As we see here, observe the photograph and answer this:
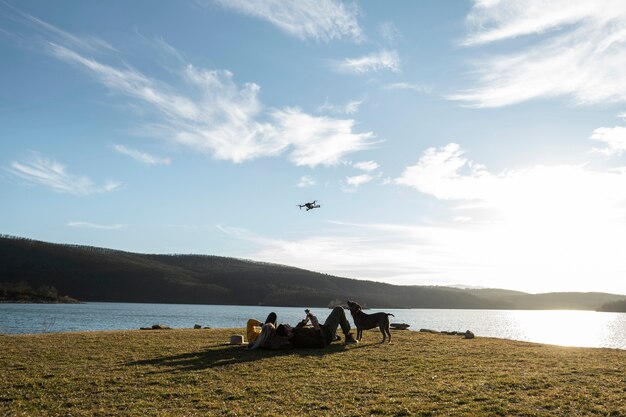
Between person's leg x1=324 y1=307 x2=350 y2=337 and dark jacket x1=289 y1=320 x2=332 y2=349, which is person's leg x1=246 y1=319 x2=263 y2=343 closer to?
dark jacket x1=289 y1=320 x2=332 y2=349

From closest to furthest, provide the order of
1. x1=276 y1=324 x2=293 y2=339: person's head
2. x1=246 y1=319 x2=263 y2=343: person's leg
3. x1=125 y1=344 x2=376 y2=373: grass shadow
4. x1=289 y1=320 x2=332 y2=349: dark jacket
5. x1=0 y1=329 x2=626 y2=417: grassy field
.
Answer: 1. x1=0 y1=329 x2=626 y2=417: grassy field
2. x1=125 y1=344 x2=376 y2=373: grass shadow
3. x1=276 y1=324 x2=293 y2=339: person's head
4. x1=289 y1=320 x2=332 y2=349: dark jacket
5. x1=246 y1=319 x2=263 y2=343: person's leg

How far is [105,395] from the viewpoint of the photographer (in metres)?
16.2

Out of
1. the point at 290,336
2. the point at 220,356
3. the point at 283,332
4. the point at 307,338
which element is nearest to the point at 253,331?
the point at 283,332

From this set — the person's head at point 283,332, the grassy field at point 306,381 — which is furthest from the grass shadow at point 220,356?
the person's head at point 283,332

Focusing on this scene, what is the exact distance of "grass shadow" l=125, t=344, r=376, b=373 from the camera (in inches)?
867

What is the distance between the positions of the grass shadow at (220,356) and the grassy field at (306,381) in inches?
2.1

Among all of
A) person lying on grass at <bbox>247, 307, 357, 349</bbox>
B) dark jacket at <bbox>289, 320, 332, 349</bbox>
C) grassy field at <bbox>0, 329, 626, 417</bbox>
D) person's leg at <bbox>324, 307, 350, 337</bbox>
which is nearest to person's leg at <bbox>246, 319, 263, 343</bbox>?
person lying on grass at <bbox>247, 307, 357, 349</bbox>

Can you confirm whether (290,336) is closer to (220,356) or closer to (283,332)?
(283,332)

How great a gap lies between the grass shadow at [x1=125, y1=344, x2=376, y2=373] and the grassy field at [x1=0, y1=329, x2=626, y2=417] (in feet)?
0.18

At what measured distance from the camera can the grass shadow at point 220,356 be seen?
22.0 metres

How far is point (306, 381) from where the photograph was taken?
18.5m

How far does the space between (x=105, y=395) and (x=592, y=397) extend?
15673 mm

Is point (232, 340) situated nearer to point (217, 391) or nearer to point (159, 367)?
point (159, 367)

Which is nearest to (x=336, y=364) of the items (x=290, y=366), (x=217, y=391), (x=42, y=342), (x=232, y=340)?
(x=290, y=366)
